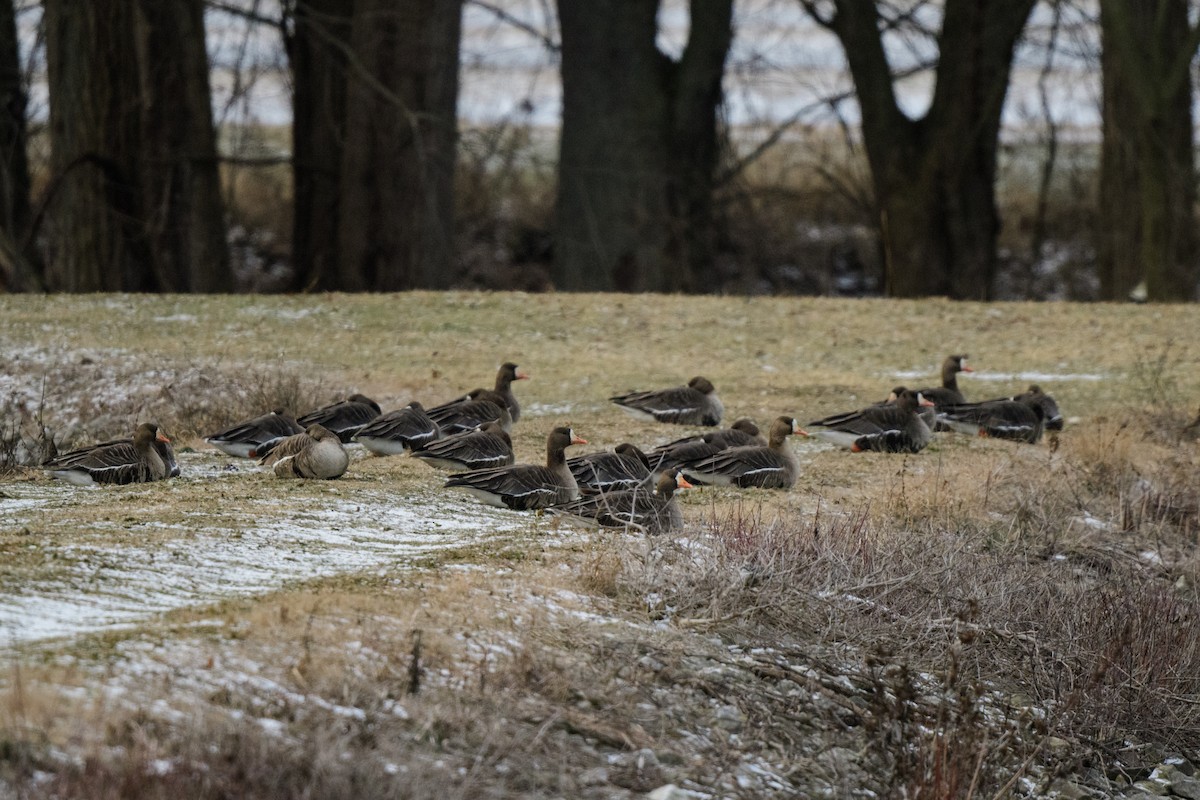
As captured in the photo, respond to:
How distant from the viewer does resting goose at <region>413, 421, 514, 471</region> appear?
10.7 metres

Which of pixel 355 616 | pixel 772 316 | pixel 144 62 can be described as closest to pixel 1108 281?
pixel 772 316

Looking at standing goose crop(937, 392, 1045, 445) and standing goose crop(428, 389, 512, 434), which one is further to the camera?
standing goose crop(937, 392, 1045, 445)

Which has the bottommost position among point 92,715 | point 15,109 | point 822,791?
point 822,791

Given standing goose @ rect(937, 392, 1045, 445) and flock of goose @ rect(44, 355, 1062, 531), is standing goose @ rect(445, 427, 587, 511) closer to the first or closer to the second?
flock of goose @ rect(44, 355, 1062, 531)

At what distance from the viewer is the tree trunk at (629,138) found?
27.6 m

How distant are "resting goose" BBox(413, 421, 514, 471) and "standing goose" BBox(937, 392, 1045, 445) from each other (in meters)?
4.76

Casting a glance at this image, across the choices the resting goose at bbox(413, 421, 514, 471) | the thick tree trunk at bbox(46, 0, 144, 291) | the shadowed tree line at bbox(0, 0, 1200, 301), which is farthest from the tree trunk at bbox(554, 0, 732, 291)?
the resting goose at bbox(413, 421, 514, 471)

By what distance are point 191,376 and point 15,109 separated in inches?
605

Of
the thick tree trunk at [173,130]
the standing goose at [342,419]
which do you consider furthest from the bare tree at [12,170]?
the standing goose at [342,419]

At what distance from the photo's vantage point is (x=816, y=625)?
806 centimetres

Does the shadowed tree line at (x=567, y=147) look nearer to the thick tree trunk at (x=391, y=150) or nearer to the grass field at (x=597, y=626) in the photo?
the thick tree trunk at (x=391, y=150)

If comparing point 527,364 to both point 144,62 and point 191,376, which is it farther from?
point 144,62

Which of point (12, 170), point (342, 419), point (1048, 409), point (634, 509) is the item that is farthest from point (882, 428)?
point (12, 170)

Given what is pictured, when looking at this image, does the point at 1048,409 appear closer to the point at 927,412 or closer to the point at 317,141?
the point at 927,412
